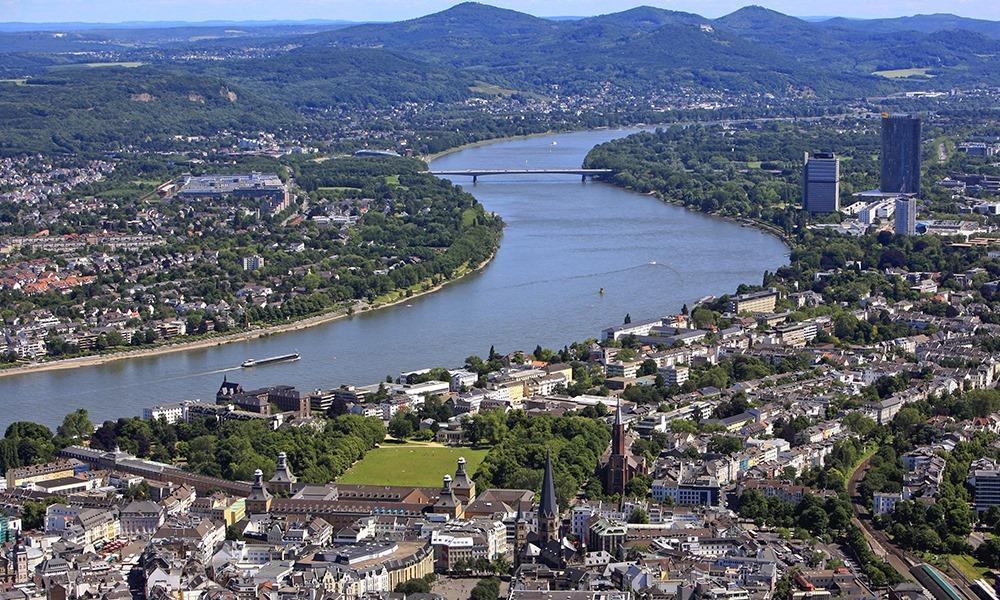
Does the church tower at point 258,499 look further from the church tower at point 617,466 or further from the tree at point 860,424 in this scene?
the tree at point 860,424

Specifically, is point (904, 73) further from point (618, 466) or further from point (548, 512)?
point (548, 512)

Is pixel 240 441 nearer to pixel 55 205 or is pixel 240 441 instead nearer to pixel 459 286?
pixel 459 286

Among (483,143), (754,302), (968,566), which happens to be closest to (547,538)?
(968,566)

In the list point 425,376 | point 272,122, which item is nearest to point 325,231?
point 425,376

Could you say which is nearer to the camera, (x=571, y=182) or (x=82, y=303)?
(x=82, y=303)

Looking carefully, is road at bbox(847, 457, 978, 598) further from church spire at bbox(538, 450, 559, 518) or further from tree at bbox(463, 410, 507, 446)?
tree at bbox(463, 410, 507, 446)

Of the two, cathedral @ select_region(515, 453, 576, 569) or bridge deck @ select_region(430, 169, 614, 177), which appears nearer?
cathedral @ select_region(515, 453, 576, 569)

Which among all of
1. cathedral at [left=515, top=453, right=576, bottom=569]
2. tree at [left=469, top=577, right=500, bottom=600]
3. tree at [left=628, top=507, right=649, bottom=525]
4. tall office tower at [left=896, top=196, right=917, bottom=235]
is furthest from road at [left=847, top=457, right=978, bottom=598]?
tall office tower at [left=896, top=196, right=917, bottom=235]
